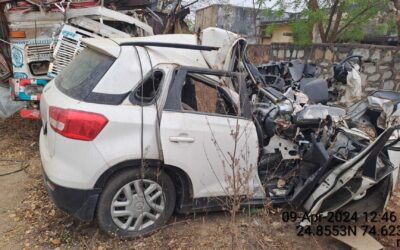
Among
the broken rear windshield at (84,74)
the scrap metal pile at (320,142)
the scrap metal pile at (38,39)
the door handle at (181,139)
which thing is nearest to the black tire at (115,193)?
the door handle at (181,139)

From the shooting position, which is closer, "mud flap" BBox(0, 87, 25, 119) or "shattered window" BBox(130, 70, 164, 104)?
"shattered window" BBox(130, 70, 164, 104)

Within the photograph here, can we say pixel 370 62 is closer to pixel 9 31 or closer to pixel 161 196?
pixel 161 196

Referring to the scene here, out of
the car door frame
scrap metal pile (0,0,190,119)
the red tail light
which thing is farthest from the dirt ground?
scrap metal pile (0,0,190,119)

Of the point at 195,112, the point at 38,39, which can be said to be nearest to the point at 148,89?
the point at 195,112

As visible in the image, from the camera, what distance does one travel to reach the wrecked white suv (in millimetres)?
3156

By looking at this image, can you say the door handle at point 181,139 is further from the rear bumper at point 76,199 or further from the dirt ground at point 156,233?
the dirt ground at point 156,233

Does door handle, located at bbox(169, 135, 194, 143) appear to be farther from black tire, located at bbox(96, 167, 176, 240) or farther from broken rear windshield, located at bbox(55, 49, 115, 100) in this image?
broken rear windshield, located at bbox(55, 49, 115, 100)

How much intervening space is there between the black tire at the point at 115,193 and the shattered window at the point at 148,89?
63cm

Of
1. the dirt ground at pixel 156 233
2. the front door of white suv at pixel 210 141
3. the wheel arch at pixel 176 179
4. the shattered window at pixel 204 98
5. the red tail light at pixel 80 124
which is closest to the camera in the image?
the red tail light at pixel 80 124

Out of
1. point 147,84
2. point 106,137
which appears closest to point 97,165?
point 106,137

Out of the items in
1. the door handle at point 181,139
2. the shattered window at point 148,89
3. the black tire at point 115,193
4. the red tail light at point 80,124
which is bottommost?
the black tire at point 115,193

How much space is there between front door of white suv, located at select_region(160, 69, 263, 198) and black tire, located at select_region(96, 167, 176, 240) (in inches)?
8.4

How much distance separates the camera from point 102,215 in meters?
3.32

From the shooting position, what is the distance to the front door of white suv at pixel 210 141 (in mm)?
3340
